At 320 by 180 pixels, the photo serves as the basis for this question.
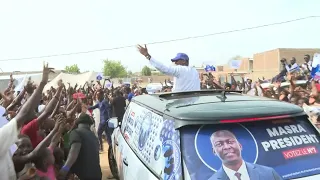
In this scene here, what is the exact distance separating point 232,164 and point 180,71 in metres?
3.17

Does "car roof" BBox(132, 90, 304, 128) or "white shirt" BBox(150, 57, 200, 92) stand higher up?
"white shirt" BBox(150, 57, 200, 92)

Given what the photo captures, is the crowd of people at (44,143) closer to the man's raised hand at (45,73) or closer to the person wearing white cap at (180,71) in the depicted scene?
the man's raised hand at (45,73)

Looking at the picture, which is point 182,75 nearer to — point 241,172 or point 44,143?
point 44,143

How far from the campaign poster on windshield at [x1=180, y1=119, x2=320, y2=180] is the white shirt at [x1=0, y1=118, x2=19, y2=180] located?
4.11ft

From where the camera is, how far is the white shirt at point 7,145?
2.50m

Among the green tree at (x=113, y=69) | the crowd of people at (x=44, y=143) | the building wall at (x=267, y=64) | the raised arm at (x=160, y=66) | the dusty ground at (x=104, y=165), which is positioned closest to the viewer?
the crowd of people at (x=44, y=143)

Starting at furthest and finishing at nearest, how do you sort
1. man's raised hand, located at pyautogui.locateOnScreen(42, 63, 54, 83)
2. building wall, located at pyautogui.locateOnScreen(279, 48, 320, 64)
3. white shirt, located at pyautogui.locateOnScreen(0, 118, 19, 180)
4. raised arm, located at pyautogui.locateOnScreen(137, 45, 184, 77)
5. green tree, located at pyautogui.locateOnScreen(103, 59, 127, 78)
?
green tree, located at pyautogui.locateOnScreen(103, 59, 127, 78) < building wall, located at pyautogui.locateOnScreen(279, 48, 320, 64) < raised arm, located at pyautogui.locateOnScreen(137, 45, 184, 77) < man's raised hand, located at pyautogui.locateOnScreen(42, 63, 54, 83) < white shirt, located at pyautogui.locateOnScreen(0, 118, 19, 180)

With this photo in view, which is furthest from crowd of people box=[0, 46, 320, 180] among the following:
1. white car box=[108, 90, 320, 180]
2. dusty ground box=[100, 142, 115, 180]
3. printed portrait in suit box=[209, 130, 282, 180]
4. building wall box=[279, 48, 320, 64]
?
building wall box=[279, 48, 320, 64]

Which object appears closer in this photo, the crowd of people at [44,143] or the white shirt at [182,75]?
the crowd of people at [44,143]

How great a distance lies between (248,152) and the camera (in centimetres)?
271

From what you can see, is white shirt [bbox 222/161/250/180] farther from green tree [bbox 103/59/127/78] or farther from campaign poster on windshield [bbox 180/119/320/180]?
green tree [bbox 103/59/127/78]

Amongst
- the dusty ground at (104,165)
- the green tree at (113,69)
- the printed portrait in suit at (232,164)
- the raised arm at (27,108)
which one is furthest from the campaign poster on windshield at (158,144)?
the green tree at (113,69)

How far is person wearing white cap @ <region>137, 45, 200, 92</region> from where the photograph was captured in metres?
5.57

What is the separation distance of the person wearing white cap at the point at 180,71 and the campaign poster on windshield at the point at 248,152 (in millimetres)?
2871
